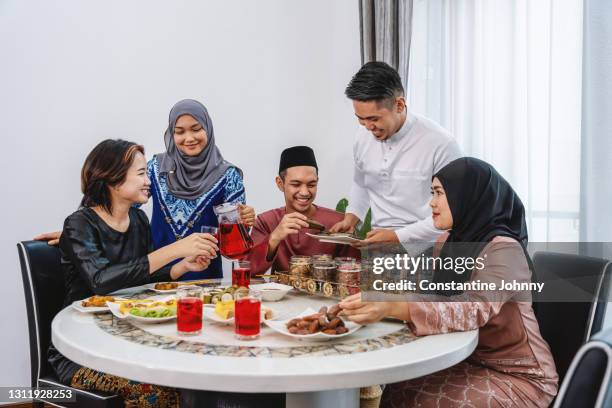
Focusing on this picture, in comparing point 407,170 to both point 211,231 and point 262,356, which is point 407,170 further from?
point 262,356

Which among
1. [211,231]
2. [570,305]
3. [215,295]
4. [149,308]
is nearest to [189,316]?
[149,308]

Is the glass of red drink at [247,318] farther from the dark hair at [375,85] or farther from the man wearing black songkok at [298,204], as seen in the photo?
the dark hair at [375,85]

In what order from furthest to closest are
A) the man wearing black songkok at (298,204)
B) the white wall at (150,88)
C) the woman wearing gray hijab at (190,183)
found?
the white wall at (150,88), the woman wearing gray hijab at (190,183), the man wearing black songkok at (298,204)

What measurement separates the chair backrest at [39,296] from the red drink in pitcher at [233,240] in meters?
0.69

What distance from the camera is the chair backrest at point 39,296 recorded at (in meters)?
1.95

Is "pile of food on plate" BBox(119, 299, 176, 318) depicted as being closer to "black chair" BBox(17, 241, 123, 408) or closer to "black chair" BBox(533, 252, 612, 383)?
"black chair" BBox(17, 241, 123, 408)

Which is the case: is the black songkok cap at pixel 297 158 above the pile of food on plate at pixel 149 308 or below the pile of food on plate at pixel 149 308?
above

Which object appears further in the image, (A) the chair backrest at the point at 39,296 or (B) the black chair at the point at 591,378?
(A) the chair backrest at the point at 39,296

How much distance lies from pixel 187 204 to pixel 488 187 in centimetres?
153

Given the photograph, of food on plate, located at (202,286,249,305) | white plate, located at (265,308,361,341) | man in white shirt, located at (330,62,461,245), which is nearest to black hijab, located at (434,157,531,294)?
white plate, located at (265,308,361,341)

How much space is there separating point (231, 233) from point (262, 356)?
751mm

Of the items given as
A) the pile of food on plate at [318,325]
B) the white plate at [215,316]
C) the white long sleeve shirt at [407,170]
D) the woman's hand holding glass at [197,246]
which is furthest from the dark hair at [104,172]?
the white long sleeve shirt at [407,170]

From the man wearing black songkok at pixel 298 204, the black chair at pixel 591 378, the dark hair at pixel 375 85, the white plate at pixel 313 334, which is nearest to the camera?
the black chair at pixel 591 378

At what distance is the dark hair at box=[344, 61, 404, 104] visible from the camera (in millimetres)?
2371
